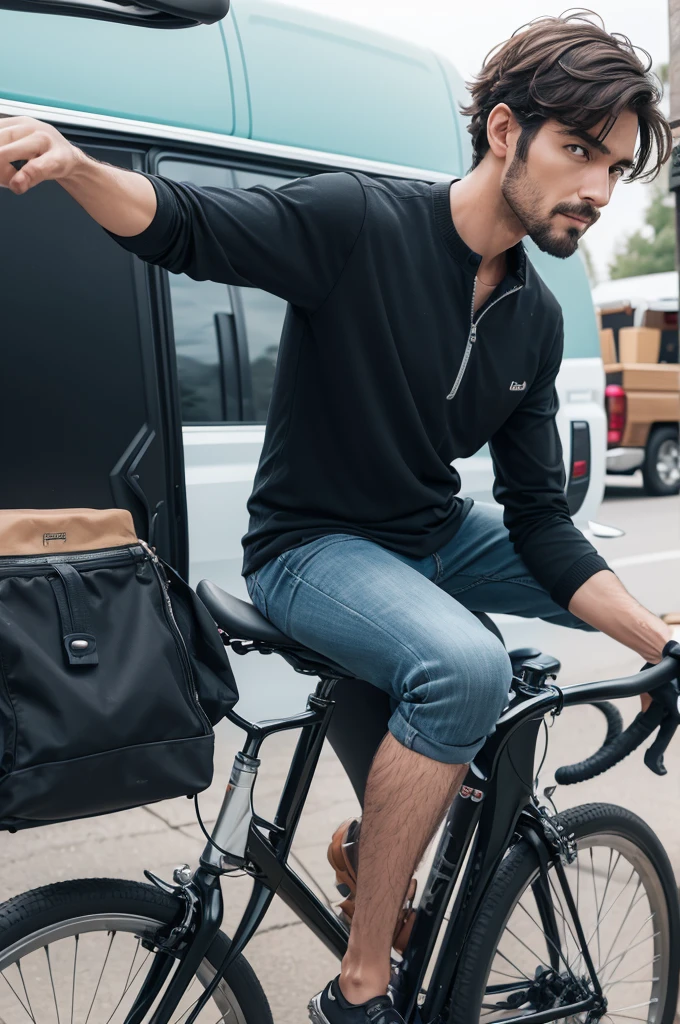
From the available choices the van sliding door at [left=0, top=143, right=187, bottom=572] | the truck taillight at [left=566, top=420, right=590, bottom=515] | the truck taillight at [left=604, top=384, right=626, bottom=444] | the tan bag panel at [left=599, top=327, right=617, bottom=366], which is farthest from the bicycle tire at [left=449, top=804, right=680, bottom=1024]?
the tan bag panel at [left=599, top=327, right=617, bottom=366]

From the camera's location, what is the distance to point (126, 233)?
Result: 1.43 metres

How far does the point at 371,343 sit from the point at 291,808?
78cm

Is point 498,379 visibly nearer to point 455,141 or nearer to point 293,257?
point 293,257

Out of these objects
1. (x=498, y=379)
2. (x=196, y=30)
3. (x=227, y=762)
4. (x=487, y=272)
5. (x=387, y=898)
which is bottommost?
(x=227, y=762)

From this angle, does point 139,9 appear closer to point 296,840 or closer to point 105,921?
point 105,921

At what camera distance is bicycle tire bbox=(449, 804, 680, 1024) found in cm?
183

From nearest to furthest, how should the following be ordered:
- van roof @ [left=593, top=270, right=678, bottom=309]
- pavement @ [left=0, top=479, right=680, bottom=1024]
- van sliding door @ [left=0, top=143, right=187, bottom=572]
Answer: pavement @ [left=0, top=479, right=680, bottom=1024], van sliding door @ [left=0, top=143, right=187, bottom=572], van roof @ [left=593, top=270, right=678, bottom=309]

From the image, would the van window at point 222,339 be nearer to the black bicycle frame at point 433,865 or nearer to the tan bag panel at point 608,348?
the black bicycle frame at point 433,865

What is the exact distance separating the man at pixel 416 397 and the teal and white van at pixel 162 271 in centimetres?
121

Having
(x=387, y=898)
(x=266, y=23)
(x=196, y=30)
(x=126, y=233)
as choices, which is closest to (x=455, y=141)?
(x=266, y=23)

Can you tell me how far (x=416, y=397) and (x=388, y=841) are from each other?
0.73 meters

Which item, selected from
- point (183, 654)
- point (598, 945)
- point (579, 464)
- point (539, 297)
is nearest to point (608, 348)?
point (579, 464)

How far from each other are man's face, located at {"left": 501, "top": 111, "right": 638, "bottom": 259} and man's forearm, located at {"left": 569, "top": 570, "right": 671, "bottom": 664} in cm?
59

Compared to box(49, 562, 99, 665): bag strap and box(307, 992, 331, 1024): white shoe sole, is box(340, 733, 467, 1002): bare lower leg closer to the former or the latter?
box(307, 992, 331, 1024): white shoe sole
